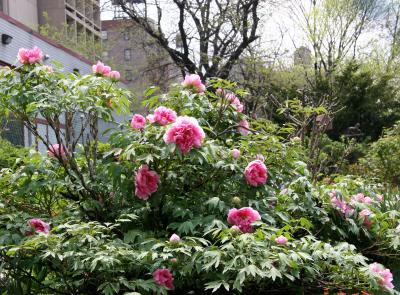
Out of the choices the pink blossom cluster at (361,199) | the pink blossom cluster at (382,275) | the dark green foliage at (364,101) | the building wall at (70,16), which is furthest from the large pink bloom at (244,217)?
the building wall at (70,16)

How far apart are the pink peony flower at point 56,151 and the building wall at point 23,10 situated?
1552 inches

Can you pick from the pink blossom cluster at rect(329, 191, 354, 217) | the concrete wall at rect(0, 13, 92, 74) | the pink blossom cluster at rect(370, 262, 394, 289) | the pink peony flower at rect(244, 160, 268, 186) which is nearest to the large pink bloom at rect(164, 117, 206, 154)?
the pink peony flower at rect(244, 160, 268, 186)

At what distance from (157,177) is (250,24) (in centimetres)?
1917

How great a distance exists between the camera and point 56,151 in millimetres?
3861

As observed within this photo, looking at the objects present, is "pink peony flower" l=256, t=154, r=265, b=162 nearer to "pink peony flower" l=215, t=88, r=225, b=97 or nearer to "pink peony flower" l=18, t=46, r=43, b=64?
"pink peony flower" l=215, t=88, r=225, b=97

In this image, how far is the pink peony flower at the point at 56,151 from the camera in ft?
12.3

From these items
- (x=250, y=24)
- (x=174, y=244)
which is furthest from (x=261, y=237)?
(x=250, y=24)

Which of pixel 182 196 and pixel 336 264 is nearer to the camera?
pixel 336 264

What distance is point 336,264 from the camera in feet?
10.3

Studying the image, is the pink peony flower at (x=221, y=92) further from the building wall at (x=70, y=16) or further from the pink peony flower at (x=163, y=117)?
the building wall at (x=70, y=16)

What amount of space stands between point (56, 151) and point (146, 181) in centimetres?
87

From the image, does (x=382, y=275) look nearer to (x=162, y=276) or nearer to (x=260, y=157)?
(x=260, y=157)

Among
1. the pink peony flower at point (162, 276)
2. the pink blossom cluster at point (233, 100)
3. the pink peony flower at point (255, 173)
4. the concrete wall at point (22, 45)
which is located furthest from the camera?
the concrete wall at point (22, 45)

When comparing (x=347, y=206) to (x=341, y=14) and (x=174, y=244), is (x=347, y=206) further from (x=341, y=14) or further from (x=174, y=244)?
(x=341, y=14)
